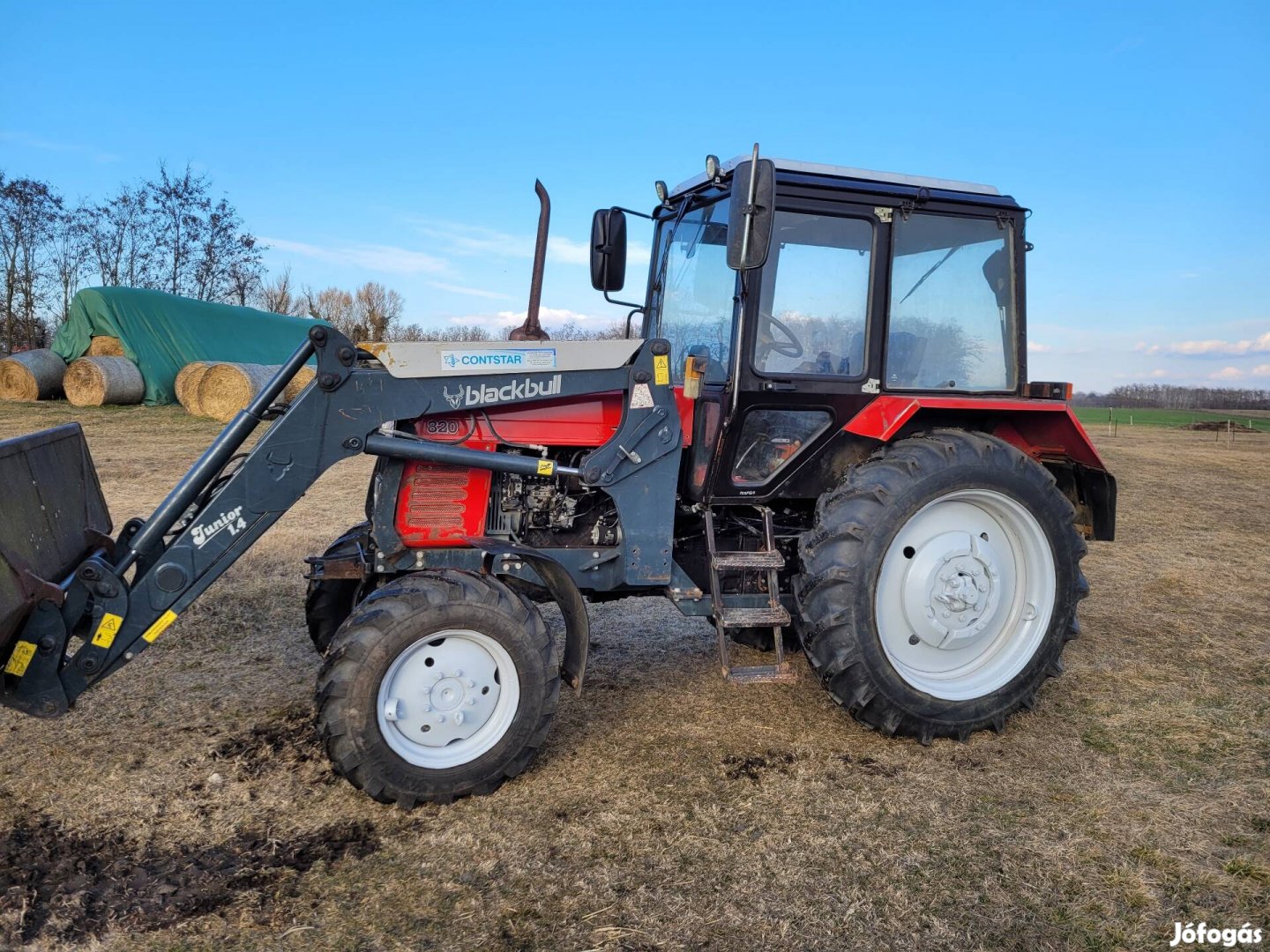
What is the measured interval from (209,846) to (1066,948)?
2610 millimetres

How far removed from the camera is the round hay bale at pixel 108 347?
1781 centimetres

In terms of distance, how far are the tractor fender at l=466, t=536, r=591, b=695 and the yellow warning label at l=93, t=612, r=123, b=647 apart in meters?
1.28

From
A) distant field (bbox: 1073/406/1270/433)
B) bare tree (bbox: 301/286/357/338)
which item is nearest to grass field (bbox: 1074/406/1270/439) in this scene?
distant field (bbox: 1073/406/1270/433)

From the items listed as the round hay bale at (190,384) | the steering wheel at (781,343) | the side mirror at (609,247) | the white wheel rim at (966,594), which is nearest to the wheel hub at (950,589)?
the white wheel rim at (966,594)

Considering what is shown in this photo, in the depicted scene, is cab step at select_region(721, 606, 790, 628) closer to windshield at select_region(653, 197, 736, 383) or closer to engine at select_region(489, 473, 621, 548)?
engine at select_region(489, 473, 621, 548)

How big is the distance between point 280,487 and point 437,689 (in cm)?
95

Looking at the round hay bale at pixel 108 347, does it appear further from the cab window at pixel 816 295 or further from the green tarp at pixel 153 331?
the cab window at pixel 816 295

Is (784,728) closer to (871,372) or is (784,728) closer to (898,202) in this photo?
(871,372)

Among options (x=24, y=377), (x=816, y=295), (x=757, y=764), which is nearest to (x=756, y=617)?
(x=757, y=764)

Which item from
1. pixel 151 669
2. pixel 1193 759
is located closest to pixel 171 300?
pixel 151 669

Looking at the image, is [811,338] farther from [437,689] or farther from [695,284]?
[437,689]

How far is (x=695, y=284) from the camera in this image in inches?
177

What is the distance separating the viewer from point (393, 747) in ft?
10.8

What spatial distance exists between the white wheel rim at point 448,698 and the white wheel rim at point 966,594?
5.22 feet
